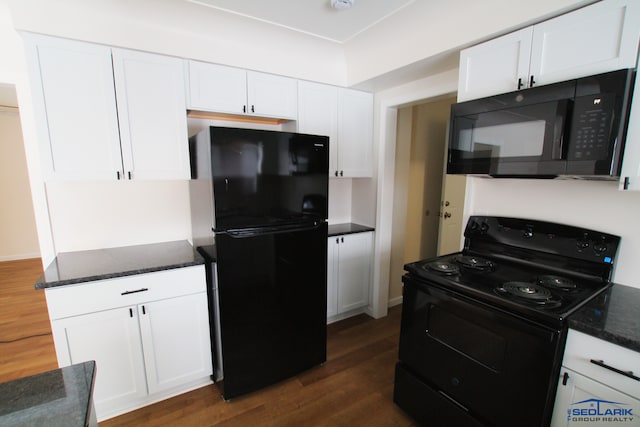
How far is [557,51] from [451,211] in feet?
6.74

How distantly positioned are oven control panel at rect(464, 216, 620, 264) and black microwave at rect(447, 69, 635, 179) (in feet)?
1.33

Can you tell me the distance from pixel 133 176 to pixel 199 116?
2.34 ft

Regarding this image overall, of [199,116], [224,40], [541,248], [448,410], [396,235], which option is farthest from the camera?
[396,235]

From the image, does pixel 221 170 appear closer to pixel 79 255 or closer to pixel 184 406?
pixel 79 255

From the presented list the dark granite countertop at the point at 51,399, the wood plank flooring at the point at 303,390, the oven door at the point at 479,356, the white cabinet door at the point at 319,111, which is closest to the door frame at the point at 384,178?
the wood plank flooring at the point at 303,390

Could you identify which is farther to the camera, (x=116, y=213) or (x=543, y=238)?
(x=116, y=213)

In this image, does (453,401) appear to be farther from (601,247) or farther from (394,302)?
(394,302)

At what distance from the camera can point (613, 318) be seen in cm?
110

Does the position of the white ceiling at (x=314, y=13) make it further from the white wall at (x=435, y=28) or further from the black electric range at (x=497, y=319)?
the black electric range at (x=497, y=319)

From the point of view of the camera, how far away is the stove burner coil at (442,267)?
1556mm

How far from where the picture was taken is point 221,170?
1.64 meters

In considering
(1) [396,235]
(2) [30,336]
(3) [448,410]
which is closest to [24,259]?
(2) [30,336]

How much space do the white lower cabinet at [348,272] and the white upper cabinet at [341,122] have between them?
0.64 meters

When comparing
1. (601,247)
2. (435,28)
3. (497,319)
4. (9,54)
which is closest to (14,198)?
(9,54)
